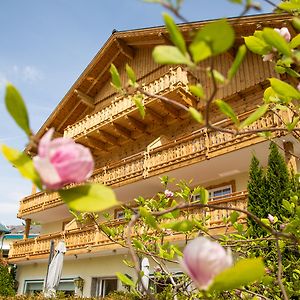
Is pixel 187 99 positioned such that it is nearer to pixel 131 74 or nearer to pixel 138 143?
pixel 138 143

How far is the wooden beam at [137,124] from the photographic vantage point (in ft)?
47.6

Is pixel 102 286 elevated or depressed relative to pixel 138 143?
depressed

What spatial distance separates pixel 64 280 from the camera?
16266 mm

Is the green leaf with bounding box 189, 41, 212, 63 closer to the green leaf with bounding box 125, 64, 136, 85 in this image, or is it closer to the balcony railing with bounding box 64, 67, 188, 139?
the green leaf with bounding box 125, 64, 136, 85

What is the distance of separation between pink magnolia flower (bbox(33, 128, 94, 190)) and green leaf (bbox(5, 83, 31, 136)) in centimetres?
9

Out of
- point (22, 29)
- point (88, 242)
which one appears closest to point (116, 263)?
point (88, 242)

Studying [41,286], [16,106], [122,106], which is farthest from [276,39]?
[41,286]

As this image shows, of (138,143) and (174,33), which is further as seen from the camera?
(138,143)

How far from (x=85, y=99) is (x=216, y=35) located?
18.6m

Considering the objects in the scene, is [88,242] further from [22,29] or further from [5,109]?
[5,109]

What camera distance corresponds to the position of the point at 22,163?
724mm

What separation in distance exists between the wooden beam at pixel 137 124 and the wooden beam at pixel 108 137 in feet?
5.86

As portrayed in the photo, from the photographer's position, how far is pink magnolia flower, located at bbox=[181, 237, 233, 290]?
0.64 m

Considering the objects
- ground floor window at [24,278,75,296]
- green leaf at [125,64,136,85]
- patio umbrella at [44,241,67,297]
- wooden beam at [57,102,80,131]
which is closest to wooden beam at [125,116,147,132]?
patio umbrella at [44,241,67,297]
